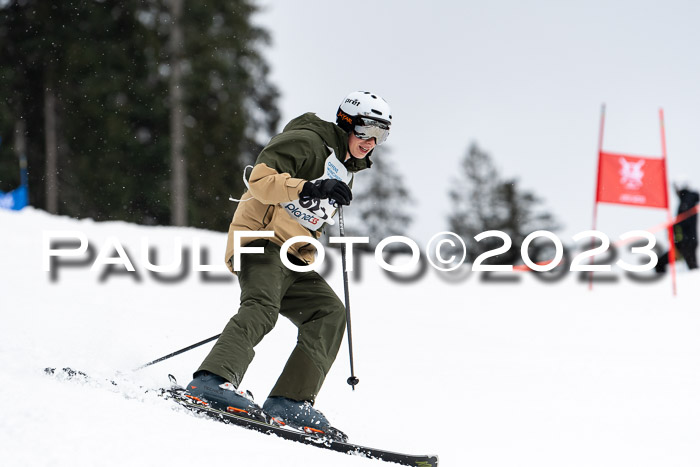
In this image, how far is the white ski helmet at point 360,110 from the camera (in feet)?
11.6

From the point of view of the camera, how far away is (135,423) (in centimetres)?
238

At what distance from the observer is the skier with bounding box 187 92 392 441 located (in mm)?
3160

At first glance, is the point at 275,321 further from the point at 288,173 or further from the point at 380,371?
the point at 380,371

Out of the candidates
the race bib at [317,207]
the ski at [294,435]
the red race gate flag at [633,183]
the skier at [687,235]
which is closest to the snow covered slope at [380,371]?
the ski at [294,435]

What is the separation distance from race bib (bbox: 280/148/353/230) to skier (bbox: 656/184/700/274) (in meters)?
10.4

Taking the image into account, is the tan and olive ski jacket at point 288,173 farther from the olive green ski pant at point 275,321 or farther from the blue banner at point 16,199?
the blue banner at point 16,199

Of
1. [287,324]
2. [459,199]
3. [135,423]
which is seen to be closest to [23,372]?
[135,423]

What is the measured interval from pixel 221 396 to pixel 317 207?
3.40 ft

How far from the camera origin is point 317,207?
3.52 metres

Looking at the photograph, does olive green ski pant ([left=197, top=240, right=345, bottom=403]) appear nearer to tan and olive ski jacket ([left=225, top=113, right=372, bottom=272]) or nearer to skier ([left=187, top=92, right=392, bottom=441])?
skier ([left=187, top=92, right=392, bottom=441])

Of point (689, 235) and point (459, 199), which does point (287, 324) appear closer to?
point (689, 235)

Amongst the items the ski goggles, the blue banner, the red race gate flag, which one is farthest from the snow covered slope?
the blue banner

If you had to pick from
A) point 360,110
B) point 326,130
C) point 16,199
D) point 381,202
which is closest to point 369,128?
point 360,110

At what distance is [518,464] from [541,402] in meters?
1.41
